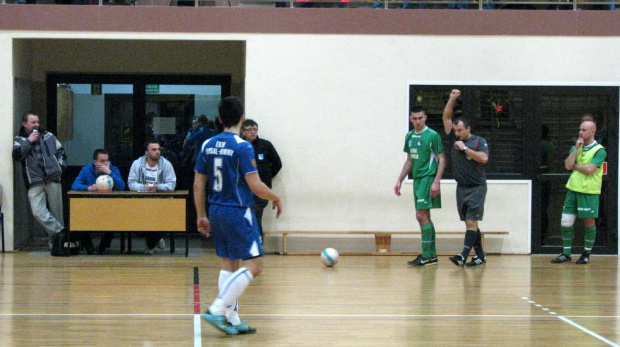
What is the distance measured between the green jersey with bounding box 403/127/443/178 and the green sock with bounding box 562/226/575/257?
6.68ft

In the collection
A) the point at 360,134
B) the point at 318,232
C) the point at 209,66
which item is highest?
the point at 209,66

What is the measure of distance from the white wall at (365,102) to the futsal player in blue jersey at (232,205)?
5850 mm

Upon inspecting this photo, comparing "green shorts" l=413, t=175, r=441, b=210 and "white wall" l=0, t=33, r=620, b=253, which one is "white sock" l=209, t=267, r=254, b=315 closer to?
"green shorts" l=413, t=175, r=441, b=210

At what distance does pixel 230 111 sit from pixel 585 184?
6300 mm

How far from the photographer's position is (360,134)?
41.1 ft

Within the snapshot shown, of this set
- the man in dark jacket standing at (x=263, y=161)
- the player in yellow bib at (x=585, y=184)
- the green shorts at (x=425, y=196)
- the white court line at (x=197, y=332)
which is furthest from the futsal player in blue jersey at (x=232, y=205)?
the player in yellow bib at (x=585, y=184)

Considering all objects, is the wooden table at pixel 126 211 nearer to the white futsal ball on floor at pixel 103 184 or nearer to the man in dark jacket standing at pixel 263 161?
the white futsal ball on floor at pixel 103 184

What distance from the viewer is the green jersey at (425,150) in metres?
10.8

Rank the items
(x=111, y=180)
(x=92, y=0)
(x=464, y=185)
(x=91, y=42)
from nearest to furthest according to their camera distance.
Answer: (x=464, y=185)
(x=111, y=180)
(x=92, y=0)
(x=91, y=42)

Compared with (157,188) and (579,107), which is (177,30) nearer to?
(157,188)

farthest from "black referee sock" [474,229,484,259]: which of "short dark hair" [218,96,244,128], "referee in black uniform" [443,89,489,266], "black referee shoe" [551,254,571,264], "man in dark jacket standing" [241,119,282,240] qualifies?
"short dark hair" [218,96,244,128]

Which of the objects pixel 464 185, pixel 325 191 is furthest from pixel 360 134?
pixel 464 185

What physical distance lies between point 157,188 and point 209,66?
3191 mm

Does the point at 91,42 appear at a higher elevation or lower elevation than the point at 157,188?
higher
